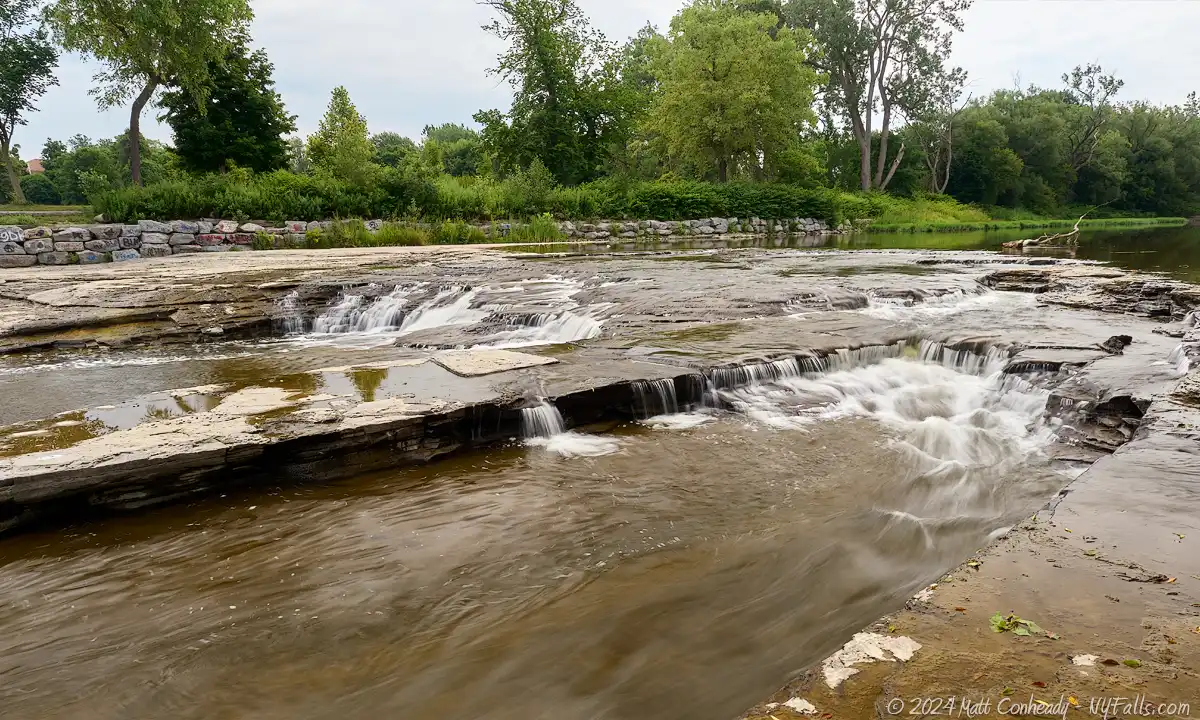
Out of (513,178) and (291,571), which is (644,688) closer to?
(291,571)

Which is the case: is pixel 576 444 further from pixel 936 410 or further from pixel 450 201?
pixel 450 201

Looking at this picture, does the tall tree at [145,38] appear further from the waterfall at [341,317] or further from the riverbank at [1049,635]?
the riverbank at [1049,635]

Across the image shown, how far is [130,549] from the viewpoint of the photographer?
3520 millimetres

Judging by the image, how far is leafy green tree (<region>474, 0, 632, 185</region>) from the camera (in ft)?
111

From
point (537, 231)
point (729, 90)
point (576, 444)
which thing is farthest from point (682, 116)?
point (576, 444)

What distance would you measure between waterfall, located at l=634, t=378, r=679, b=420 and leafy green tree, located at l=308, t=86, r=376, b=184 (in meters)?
20.4

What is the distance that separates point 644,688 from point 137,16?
2968 centimetres

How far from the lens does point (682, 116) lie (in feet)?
122

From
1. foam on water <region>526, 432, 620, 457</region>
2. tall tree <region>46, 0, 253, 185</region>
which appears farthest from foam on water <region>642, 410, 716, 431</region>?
tall tree <region>46, 0, 253, 185</region>

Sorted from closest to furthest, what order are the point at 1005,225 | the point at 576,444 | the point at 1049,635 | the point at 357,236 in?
the point at 1049,635 < the point at 576,444 < the point at 357,236 < the point at 1005,225

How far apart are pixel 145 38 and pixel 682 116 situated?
2521 centimetres

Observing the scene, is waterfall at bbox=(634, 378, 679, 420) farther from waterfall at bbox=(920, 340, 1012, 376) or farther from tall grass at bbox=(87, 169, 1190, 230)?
tall grass at bbox=(87, 169, 1190, 230)

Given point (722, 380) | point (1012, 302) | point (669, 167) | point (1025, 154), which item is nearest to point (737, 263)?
point (1012, 302)

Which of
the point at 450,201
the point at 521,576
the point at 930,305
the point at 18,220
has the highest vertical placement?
the point at 450,201
